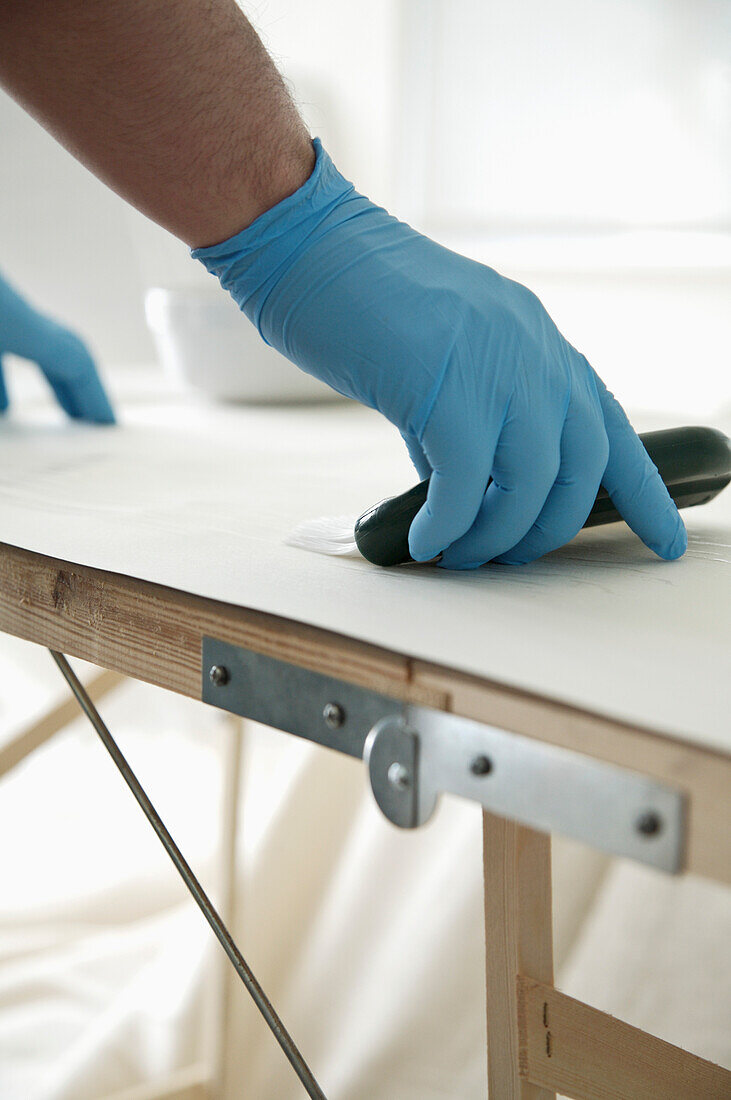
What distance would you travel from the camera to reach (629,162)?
1391 mm

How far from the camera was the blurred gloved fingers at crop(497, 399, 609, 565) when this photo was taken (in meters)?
0.51

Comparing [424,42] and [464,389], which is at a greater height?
[424,42]

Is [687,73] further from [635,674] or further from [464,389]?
[635,674]

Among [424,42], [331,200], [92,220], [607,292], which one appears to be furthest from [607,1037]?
[92,220]

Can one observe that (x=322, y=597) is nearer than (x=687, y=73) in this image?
Yes

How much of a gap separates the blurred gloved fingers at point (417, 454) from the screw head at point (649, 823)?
288 mm

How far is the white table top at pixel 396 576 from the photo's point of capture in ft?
1.15

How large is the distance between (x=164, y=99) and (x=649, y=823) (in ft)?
1.41

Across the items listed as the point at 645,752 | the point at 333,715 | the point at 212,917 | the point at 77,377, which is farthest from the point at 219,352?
the point at 645,752

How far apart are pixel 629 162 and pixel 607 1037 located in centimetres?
124

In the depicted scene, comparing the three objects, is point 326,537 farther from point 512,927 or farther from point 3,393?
point 3,393

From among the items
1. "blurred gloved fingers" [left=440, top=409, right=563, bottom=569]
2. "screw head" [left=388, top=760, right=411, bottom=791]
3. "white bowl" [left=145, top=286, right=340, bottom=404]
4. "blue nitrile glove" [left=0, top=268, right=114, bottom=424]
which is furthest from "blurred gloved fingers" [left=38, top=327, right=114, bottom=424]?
"screw head" [left=388, top=760, right=411, bottom=791]

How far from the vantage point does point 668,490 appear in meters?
0.58

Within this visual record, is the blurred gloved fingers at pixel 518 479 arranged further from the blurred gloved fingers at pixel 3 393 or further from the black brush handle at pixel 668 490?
the blurred gloved fingers at pixel 3 393
